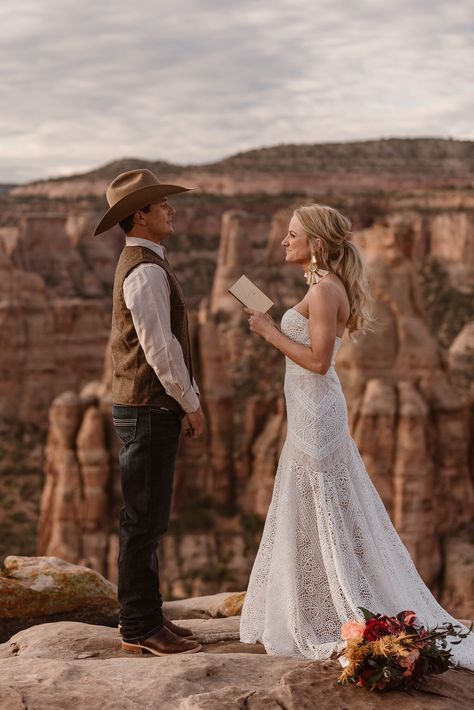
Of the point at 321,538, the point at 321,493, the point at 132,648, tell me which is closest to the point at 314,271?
the point at 321,493

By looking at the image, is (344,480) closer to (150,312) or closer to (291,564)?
(291,564)

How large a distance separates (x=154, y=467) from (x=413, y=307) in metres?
23.5

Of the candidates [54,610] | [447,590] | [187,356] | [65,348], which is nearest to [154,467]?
[187,356]

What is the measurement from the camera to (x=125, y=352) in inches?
250

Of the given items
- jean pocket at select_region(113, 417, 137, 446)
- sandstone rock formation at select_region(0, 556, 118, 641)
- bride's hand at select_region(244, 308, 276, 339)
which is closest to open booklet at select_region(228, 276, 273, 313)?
bride's hand at select_region(244, 308, 276, 339)

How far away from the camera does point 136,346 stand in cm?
624

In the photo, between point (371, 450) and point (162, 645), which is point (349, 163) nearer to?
point (371, 450)

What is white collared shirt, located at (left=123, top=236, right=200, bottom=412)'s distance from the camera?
6059mm

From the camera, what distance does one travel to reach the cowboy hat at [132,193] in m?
6.37

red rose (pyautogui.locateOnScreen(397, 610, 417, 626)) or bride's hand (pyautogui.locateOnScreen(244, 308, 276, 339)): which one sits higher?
bride's hand (pyautogui.locateOnScreen(244, 308, 276, 339))

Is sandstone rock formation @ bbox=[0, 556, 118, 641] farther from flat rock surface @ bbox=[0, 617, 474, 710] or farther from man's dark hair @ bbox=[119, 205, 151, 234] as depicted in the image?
man's dark hair @ bbox=[119, 205, 151, 234]

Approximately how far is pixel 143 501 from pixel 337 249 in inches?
79.0

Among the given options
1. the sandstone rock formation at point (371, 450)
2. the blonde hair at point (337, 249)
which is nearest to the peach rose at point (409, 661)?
the blonde hair at point (337, 249)

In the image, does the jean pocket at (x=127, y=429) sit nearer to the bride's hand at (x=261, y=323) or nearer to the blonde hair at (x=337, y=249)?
the bride's hand at (x=261, y=323)
